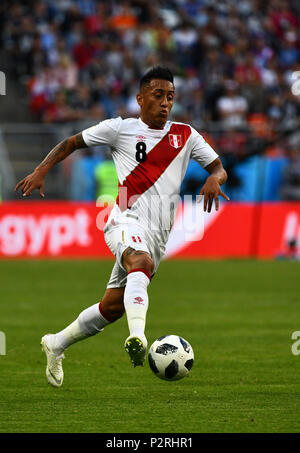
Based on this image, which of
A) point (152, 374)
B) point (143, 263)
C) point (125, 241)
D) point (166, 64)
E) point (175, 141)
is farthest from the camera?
point (166, 64)

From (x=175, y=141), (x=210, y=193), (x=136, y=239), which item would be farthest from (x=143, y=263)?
(x=175, y=141)

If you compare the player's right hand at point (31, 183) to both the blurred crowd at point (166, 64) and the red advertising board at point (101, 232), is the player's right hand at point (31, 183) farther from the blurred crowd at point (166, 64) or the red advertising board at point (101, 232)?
the blurred crowd at point (166, 64)

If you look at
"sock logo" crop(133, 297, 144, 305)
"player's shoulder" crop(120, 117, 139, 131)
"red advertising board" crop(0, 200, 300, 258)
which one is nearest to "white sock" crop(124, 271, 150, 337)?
"sock logo" crop(133, 297, 144, 305)

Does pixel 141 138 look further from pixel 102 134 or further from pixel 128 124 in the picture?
pixel 102 134

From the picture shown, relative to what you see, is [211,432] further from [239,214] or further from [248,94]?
[248,94]

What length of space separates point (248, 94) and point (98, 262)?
23.9ft

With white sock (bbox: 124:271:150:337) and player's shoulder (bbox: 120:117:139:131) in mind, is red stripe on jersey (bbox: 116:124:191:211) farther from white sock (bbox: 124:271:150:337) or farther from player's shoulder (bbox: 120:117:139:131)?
white sock (bbox: 124:271:150:337)

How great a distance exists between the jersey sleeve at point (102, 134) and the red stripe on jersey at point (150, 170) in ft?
1.06

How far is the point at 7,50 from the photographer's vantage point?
25.9 metres

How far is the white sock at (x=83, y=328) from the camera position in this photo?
7.85m

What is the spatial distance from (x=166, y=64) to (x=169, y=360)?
19.8m

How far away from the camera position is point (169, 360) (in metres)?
6.96

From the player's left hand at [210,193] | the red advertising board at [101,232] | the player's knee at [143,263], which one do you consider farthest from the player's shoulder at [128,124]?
the red advertising board at [101,232]

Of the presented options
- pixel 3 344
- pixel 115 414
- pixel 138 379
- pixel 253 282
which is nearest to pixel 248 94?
pixel 253 282
